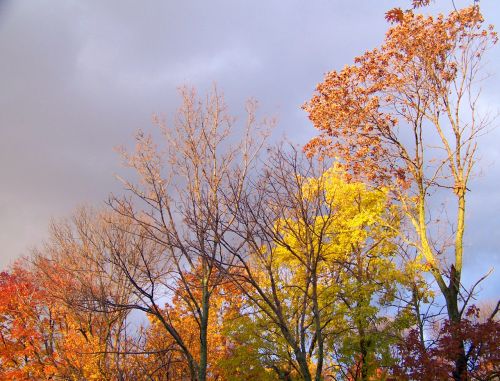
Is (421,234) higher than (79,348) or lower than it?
higher

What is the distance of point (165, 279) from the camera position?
34.9 ft

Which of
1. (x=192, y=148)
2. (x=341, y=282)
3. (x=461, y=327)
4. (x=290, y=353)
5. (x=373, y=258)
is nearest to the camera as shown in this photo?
(x=461, y=327)

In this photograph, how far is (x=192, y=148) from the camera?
12.4 meters

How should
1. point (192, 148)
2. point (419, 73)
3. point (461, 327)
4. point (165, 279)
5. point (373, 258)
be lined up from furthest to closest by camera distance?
point (373, 258), point (192, 148), point (419, 73), point (165, 279), point (461, 327)

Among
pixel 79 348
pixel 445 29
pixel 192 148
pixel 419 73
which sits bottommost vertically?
pixel 79 348

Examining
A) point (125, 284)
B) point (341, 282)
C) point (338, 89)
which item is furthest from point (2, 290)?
point (338, 89)

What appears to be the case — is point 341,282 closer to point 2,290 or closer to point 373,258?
point 373,258

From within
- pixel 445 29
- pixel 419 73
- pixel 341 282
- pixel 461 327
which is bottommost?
pixel 461 327

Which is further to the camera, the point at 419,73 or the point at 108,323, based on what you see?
the point at 108,323

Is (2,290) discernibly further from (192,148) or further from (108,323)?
(192,148)

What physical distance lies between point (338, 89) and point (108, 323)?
10.8m

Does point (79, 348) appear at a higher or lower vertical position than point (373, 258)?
lower

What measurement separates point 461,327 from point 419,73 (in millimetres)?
6461

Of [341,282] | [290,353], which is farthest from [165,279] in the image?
[341,282]
